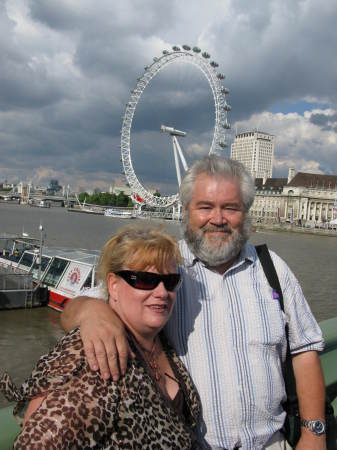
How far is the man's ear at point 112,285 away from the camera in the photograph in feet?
4.40

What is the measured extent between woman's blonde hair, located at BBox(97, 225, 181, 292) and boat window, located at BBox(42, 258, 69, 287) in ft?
34.3

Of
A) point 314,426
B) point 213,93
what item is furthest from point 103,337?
point 213,93

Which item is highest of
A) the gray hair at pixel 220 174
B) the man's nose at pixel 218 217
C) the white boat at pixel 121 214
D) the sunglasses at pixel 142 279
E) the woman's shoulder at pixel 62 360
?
the gray hair at pixel 220 174

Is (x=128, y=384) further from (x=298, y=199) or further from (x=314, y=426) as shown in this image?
(x=298, y=199)

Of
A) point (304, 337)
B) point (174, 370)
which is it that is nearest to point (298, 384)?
point (304, 337)

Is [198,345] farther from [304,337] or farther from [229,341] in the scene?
[304,337]

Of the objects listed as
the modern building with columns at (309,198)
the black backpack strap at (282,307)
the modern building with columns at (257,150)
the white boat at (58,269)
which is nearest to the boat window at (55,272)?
the white boat at (58,269)

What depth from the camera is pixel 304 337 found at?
5.49 feet

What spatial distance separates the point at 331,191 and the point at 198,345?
83543 millimetres

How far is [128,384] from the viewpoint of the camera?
111 cm

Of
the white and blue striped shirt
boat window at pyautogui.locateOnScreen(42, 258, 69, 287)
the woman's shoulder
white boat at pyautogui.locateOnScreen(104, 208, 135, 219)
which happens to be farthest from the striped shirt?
white boat at pyautogui.locateOnScreen(104, 208, 135, 219)

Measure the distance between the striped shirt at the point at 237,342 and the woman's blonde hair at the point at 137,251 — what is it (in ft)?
0.48

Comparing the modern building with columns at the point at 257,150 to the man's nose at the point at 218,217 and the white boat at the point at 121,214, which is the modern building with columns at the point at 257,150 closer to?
the white boat at the point at 121,214

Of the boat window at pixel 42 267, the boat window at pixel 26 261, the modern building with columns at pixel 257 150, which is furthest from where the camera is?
the modern building with columns at pixel 257 150
